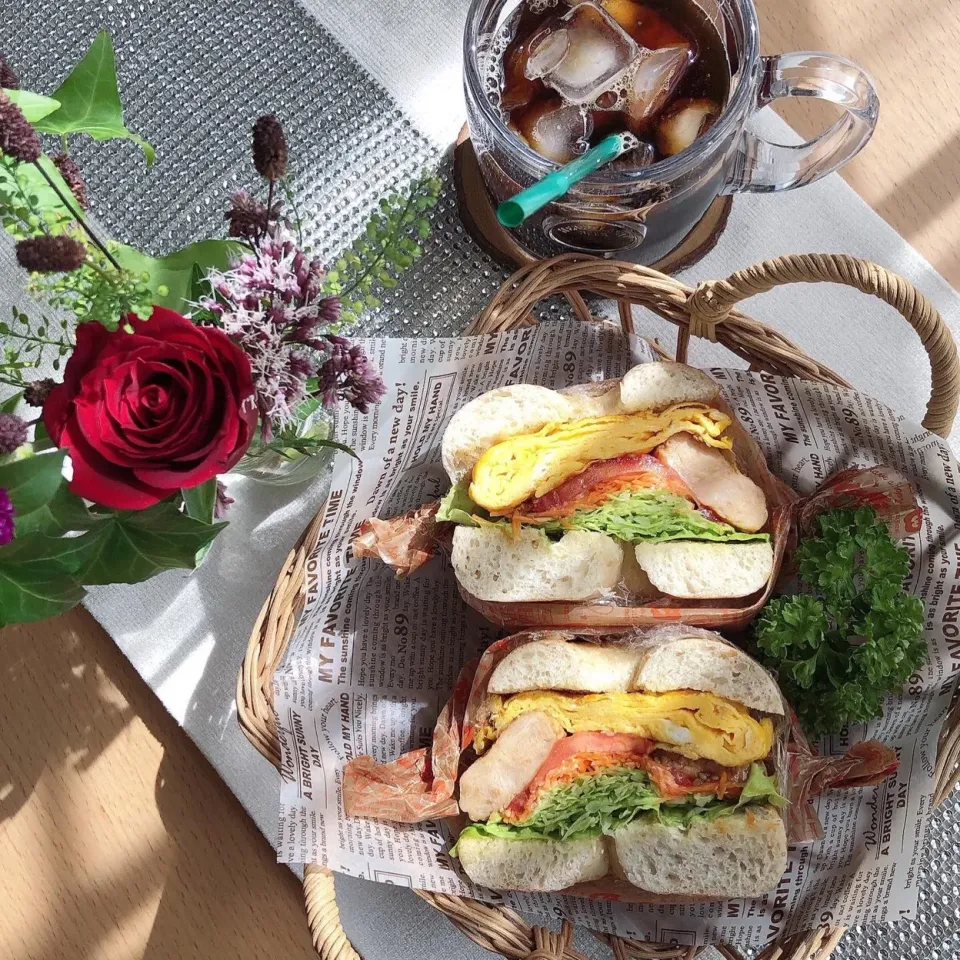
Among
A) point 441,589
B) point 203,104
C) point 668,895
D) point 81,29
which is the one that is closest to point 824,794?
point 668,895

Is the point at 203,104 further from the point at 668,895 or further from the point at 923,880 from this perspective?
the point at 923,880

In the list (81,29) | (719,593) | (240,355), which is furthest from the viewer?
(81,29)

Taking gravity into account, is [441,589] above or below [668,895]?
above

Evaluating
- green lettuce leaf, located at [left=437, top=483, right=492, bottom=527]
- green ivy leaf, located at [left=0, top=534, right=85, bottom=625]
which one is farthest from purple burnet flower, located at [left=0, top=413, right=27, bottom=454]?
green lettuce leaf, located at [left=437, top=483, right=492, bottom=527]

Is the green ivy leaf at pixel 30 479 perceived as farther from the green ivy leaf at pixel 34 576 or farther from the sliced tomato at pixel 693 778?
the sliced tomato at pixel 693 778

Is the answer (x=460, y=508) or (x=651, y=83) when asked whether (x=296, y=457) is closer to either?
(x=460, y=508)

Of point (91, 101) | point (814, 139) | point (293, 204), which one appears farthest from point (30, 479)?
point (814, 139)
